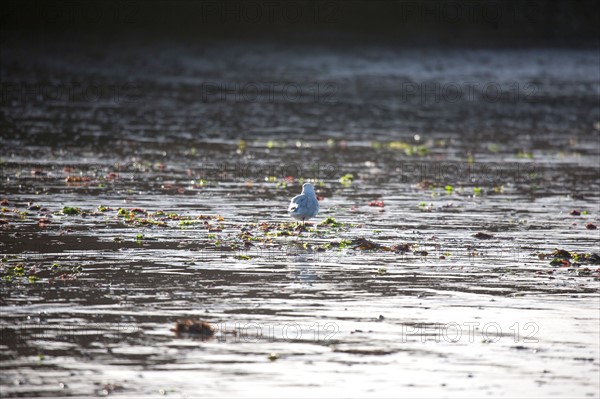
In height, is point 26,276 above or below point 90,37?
below

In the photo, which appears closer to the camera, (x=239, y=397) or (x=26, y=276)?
(x=239, y=397)

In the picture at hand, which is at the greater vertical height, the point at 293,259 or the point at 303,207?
the point at 303,207

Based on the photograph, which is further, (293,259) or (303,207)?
(303,207)

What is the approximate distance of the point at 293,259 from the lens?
1298cm

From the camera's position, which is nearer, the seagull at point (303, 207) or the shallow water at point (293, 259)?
the shallow water at point (293, 259)

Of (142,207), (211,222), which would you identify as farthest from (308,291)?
(142,207)

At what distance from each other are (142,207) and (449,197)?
5.46 m

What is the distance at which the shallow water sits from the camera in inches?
339

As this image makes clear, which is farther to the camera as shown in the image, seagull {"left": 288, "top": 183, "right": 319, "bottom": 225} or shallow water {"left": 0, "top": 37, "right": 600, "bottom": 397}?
seagull {"left": 288, "top": 183, "right": 319, "bottom": 225}

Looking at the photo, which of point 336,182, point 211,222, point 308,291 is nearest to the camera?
point 308,291

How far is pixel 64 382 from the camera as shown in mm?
8086

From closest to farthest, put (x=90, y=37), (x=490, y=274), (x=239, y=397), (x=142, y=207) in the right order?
(x=239, y=397)
(x=490, y=274)
(x=142, y=207)
(x=90, y=37)

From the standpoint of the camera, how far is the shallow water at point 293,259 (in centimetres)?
860

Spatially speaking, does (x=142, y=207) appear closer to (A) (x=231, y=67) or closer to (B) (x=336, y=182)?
(B) (x=336, y=182)
